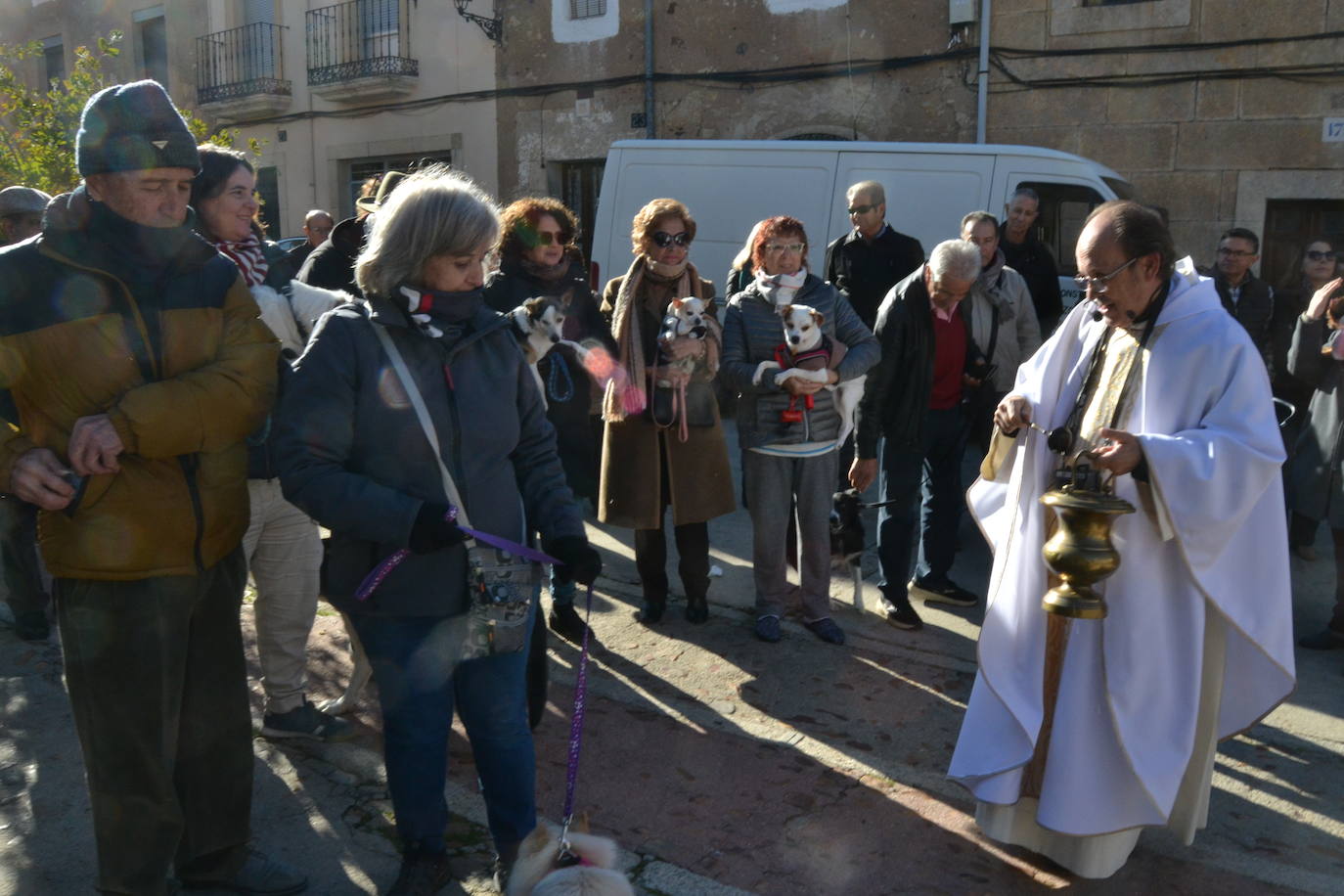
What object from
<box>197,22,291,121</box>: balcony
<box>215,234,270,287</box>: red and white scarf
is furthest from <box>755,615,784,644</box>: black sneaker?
<box>197,22,291,121</box>: balcony

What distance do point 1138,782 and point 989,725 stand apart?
42 cm

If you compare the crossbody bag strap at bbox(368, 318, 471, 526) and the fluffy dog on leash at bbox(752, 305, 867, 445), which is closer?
the crossbody bag strap at bbox(368, 318, 471, 526)

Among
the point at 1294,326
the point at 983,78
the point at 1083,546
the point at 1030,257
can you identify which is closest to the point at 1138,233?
the point at 1083,546

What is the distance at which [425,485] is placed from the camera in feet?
8.99

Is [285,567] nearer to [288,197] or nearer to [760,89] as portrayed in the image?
[760,89]

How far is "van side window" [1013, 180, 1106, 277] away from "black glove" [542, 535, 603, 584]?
23.7 feet

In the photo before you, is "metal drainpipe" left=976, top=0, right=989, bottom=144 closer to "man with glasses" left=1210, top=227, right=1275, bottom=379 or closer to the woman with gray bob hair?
"man with glasses" left=1210, top=227, right=1275, bottom=379

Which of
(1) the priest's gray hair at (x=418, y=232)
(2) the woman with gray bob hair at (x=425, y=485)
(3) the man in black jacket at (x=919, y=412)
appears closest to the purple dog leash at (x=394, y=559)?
(2) the woman with gray bob hair at (x=425, y=485)

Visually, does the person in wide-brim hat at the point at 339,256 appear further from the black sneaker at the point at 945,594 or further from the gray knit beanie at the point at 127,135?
the black sneaker at the point at 945,594

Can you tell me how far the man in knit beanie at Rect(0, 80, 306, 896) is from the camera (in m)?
2.59

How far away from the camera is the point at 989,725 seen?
3.36 m

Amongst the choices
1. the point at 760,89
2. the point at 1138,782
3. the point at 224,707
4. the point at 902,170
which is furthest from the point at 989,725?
the point at 760,89

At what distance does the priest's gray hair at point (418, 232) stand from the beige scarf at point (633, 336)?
2237 mm

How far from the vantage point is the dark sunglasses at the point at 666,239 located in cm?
489
